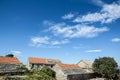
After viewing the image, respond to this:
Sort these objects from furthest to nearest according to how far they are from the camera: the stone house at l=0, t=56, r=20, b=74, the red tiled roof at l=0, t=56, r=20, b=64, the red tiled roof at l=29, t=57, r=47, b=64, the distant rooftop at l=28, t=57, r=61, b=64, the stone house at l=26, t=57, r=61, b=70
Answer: the distant rooftop at l=28, t=57, r=61, b=64, the red tiled roof at l=29, t=57, r=47, b=64, the stone house at l=26, t=57, r=61, b=70, the red tiled roof at l=0, t=56, r=20, b=64, the stone house at l=0, t=56, r=20, b=74

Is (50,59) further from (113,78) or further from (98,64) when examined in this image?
(113,78)

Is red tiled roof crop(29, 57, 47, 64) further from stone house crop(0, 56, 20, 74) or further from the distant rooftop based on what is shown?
stone house crop(0, 56, 20, 74)

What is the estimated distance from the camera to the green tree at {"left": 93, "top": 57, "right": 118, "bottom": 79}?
63.4 meters

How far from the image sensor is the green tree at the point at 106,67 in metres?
63.4

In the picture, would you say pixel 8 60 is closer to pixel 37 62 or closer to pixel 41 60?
pixel 37 62

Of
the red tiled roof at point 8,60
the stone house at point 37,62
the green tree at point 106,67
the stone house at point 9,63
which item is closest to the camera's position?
the stone house at point 9,63

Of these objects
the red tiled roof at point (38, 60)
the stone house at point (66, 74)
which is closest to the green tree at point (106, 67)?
the stone house at point (66, 74)

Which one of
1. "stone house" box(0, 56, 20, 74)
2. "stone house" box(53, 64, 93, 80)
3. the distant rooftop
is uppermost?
the distant rooftop

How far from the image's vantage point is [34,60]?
7131 centimetres

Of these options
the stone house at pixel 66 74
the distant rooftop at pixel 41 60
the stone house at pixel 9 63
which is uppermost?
the distant rooftop at pixel 41 60

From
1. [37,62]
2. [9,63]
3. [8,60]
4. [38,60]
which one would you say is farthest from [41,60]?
[9,63]

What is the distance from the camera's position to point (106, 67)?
63.6m

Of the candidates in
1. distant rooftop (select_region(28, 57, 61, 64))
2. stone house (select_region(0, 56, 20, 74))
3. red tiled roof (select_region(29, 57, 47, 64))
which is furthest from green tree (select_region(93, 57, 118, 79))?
stone house (select_region(0, 56, 20, 74))

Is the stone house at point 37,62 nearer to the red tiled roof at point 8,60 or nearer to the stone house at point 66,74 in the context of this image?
the red tiled roof at point 8,60
